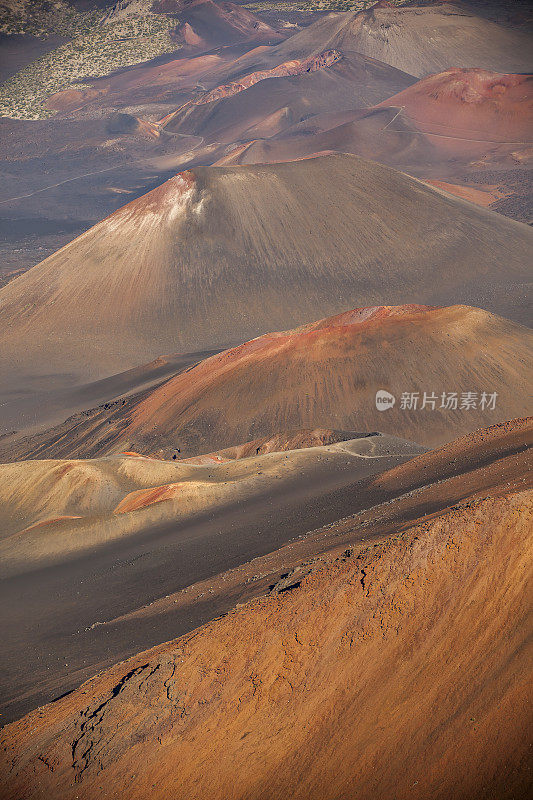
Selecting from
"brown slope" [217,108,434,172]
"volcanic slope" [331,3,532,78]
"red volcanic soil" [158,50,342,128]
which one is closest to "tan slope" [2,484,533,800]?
"brown slope" [217,108,434,172]

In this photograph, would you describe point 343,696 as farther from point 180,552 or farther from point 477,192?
point 477,192

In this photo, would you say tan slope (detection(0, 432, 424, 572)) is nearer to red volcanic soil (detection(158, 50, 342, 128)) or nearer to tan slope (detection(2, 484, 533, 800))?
tan slope (detection(2, 484, 533, 800))

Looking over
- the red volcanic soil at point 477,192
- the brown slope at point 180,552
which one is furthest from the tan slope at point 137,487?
the red volcanic soil at point 477,192

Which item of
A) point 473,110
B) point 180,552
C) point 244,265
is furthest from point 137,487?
point 473,110

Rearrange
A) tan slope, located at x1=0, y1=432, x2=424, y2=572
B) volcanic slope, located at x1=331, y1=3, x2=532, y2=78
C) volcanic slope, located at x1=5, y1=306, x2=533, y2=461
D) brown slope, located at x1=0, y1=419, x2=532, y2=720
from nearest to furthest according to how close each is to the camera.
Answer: brown slope, located at x1=0, y1=419, x2=532, y2=720 → tan slope, located at x1=0, y1=432, x2=424, y2=572 → volcanic slope, located at x1=5, y1=306, x2=533, y2=461 → volcanic slope, located at x1=331, y1=3, x2=532, y2=78

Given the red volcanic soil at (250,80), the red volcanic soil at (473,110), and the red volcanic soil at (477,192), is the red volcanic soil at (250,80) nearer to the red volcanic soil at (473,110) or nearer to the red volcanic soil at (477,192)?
the red volcanic soil at (473,110)

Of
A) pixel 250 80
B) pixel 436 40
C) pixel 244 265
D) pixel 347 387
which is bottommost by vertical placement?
pixel 244 265
